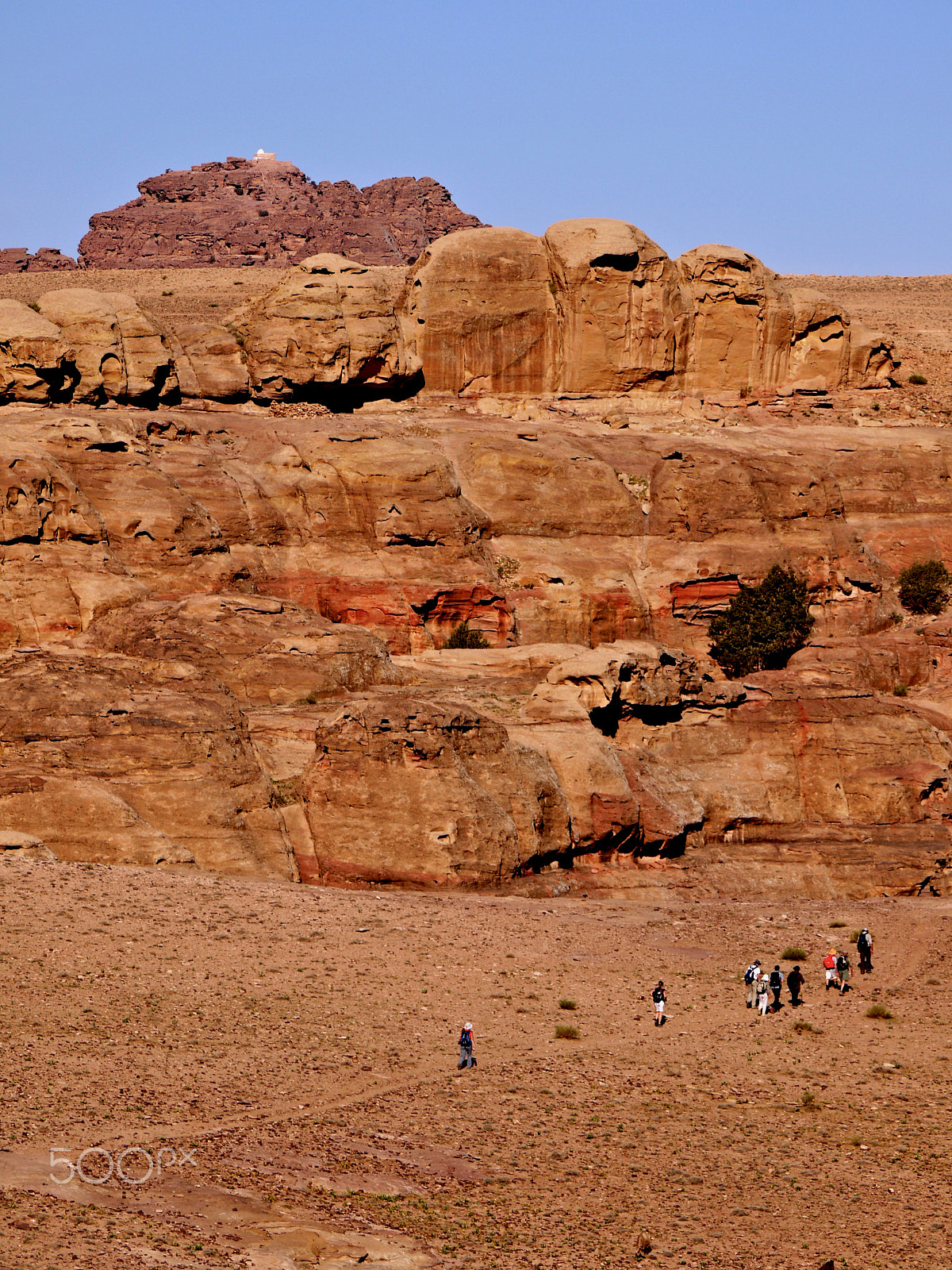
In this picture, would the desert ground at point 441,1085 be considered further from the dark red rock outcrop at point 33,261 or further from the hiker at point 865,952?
the dark red rock outcrop at point 33,261

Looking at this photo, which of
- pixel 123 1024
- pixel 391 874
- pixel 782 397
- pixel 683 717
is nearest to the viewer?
pixel 123 1024

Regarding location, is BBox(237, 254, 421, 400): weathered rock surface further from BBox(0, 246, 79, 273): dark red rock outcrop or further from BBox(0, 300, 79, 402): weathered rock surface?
BBox(0, 246, 79, 273): dark red rock outcrop

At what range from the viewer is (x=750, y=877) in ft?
140

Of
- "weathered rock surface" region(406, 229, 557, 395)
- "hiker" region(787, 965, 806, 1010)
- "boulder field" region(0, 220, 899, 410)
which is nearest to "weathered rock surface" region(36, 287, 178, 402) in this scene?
"boulder field" region(0, 220, 899, 410)

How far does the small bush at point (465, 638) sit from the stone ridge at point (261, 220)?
8632 centimetres

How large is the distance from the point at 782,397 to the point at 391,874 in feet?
133

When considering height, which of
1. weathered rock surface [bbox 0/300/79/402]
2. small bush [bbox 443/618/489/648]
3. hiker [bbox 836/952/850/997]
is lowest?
hiker [bbox 836/952/850/997]

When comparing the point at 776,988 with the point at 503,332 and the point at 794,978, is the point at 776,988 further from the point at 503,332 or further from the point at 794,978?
the point at 503,332

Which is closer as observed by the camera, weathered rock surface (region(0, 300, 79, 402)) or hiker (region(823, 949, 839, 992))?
hiker (region(823, 949, 839, 992))

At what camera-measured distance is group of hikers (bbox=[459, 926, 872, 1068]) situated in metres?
30.3

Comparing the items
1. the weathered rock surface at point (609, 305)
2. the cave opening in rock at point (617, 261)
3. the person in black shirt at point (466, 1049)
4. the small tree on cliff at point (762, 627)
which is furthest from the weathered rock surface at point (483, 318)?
the person in black shirt at point (466, 1049)

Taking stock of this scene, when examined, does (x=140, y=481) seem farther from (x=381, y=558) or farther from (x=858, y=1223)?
(x=858, y=1223)

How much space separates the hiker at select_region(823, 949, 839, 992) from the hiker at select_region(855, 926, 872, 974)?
1.10 meters

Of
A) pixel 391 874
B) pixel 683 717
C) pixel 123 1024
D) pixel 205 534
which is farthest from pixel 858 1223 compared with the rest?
pixel 205 534
